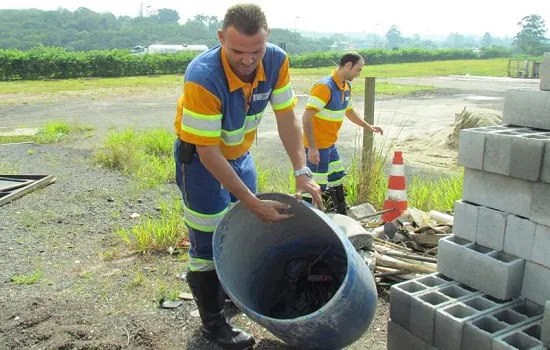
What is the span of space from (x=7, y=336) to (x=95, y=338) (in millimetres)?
541

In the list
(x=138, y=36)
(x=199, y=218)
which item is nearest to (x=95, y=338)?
(x=199, y=218)

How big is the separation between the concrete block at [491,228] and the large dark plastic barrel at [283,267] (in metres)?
0.63

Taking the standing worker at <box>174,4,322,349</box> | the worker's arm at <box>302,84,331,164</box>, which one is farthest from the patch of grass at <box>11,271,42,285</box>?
the worker's arm at <box>302,84,331,164</box>

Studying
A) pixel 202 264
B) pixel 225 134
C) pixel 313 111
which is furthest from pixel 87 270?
pixel 313 111

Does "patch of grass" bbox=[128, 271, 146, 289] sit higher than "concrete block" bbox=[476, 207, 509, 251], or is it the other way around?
"concrete block" bbox=[476, 207, 509, 251]

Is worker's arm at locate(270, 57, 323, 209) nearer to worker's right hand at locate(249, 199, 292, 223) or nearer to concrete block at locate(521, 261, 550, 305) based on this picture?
worker's right hand at locate(249, 199, 292, 223)

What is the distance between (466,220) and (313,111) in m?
2.47

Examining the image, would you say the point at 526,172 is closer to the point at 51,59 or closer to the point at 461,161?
the point at 461,161

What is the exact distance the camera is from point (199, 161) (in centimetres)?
284

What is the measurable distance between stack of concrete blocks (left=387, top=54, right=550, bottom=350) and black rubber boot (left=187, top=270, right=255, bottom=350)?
34.8 inches

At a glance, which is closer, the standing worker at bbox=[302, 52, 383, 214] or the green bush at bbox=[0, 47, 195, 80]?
the standing worker at bbox=[302, 52, 383, 214]

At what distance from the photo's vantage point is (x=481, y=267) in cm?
260

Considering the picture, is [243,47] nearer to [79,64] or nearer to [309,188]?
[309,188]

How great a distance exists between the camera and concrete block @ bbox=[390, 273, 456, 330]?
266cm
